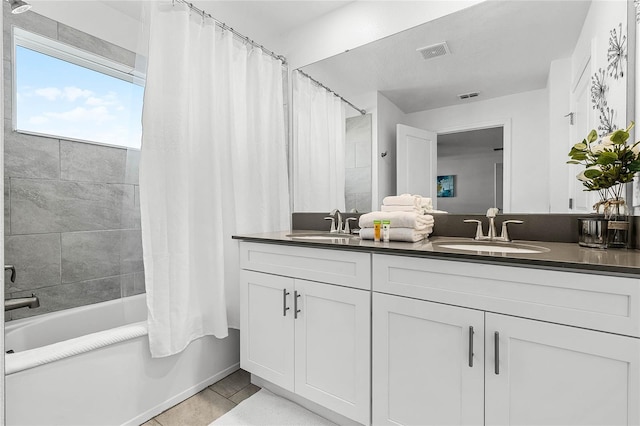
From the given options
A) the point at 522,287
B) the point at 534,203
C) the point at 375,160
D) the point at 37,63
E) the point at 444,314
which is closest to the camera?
the point at 522,287

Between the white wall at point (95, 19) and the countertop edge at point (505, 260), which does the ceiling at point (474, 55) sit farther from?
the white wall at point (95, 19)

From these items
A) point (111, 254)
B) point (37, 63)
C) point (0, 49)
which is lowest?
point (111, 254)

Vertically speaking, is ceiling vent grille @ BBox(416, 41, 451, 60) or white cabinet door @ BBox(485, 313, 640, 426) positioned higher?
ceiling vent grille @ BBox(416, 41, 451, 60)

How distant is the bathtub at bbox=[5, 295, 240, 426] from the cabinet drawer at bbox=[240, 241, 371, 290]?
2.03 feet

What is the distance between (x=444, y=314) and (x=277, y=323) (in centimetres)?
84

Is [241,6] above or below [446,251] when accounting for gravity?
above

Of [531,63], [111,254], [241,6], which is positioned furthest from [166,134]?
[531,63]

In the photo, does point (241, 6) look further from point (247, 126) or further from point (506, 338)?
point (506, 338)

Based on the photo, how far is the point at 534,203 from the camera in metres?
1.54

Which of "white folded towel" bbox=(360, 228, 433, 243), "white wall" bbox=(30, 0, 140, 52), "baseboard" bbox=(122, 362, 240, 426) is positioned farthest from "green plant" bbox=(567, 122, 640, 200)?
"white wall" bbox=(30, 0, 140, 52)

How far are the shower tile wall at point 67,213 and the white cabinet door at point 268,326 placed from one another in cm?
56

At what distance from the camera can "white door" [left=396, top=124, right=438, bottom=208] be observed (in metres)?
1.80

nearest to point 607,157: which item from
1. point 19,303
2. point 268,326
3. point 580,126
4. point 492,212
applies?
point 580,126

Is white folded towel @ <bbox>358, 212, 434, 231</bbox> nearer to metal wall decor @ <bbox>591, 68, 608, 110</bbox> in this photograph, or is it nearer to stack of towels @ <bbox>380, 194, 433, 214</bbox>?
stack of towels @ <bbox>380, 194, 433, 214</bbox>
